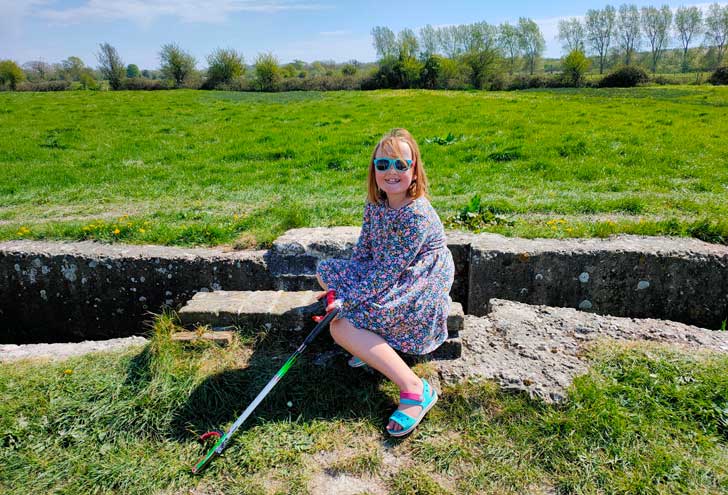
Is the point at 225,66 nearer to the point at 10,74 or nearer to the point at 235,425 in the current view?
the point at 10,74

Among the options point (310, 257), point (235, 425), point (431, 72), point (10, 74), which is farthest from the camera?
point (10, 74)

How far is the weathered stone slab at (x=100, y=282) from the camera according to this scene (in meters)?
5.10

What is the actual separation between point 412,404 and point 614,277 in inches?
109

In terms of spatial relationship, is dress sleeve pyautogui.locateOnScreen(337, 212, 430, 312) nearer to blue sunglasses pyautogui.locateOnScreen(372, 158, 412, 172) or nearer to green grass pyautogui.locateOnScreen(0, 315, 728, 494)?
blue sunglasses pyautogui.locateOnScreen(372, 158, 412, 172)

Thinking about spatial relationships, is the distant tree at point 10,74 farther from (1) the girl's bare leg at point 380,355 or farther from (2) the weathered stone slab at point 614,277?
(1) the girl's bare leg at point 380,355

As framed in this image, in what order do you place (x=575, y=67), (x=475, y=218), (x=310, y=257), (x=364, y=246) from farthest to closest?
1. (x=575, y=67)
2. (x=475, y=218)
3. (x=310, y=257)
4. (x=364, y=246)

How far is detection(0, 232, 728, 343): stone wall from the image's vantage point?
4668 mm

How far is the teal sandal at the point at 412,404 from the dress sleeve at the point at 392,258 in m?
0.66

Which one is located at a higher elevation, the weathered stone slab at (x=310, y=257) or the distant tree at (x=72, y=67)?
the distant tree at (x=72, y=67)

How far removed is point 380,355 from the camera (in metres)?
3.08

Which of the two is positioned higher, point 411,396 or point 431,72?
point 431,72

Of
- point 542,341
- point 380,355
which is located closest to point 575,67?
point 542,341

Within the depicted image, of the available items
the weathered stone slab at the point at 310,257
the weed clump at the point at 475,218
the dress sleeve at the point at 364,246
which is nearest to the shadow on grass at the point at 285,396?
the dress sleeve at the point at 364,246

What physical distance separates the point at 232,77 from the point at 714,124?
144 feet
